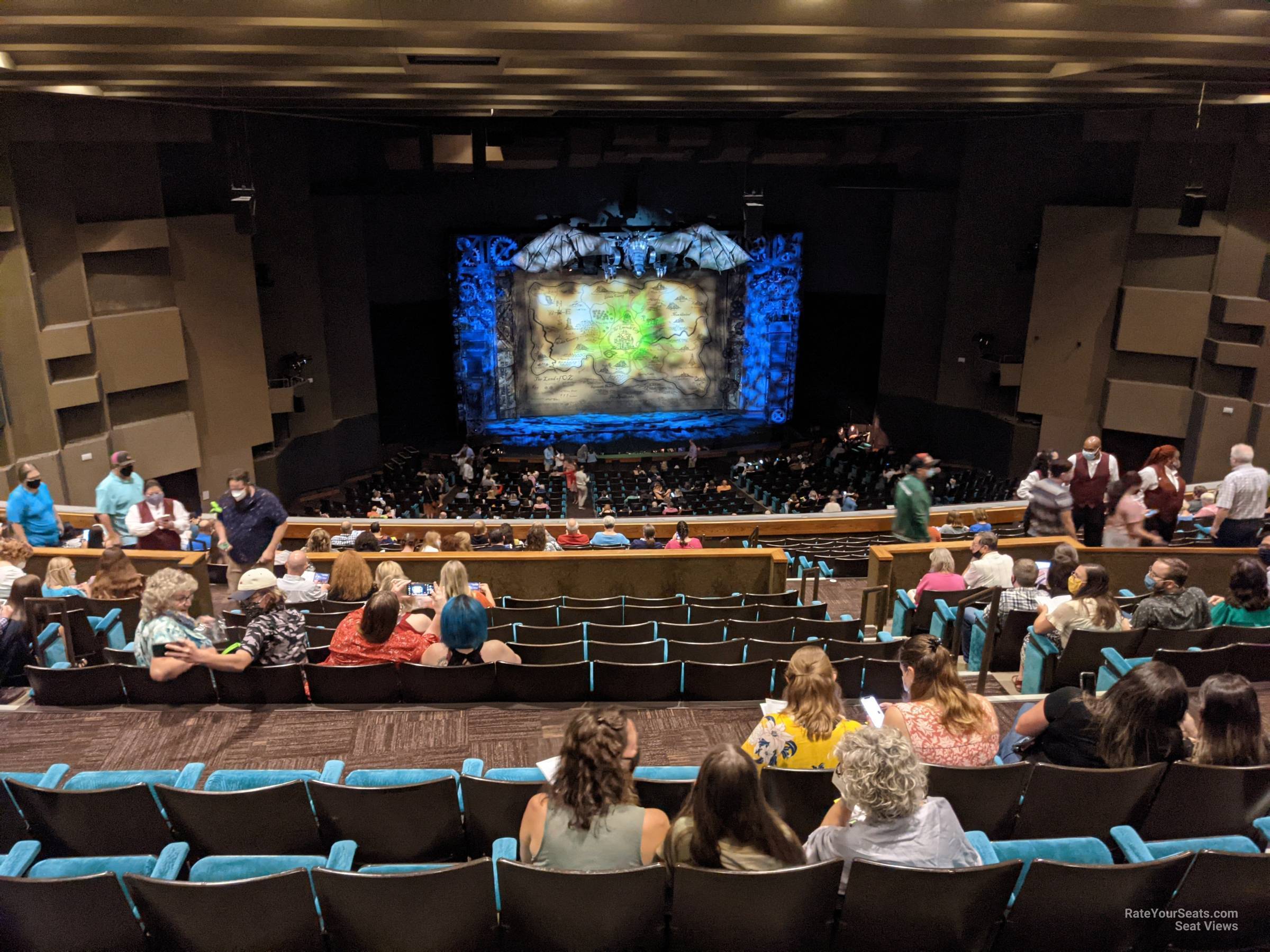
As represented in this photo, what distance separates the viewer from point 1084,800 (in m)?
3.47

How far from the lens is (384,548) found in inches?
380

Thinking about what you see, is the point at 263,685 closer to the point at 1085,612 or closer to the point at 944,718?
the point at 944,718

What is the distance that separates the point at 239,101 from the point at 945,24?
1006 cm

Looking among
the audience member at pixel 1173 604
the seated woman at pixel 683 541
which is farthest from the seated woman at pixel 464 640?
the seated woman at pixel 683 541

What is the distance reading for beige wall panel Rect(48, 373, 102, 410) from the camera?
13.2m

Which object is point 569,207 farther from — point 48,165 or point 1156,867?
point 1156,867

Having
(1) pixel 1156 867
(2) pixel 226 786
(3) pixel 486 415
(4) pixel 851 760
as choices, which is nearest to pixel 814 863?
(4) pixel 851 760

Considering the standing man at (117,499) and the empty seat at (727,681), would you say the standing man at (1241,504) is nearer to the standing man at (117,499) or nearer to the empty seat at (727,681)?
the empty seat at (727,681)

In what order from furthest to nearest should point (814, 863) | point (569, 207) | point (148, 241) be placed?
1. point (569, 207)
2. point (148, 241)
3. point (814, 863)

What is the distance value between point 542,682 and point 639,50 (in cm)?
584

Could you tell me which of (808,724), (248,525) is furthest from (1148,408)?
(808,724)

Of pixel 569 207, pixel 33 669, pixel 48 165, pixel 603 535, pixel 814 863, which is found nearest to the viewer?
pixel 814 863

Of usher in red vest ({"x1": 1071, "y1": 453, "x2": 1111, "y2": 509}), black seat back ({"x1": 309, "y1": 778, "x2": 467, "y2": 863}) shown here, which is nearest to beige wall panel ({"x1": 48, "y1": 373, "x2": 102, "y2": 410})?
black seat back ({"x1": 309, "y1": 778, "x2": 467, "y2": 863})

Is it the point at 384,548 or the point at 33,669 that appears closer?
the point at 33,669
